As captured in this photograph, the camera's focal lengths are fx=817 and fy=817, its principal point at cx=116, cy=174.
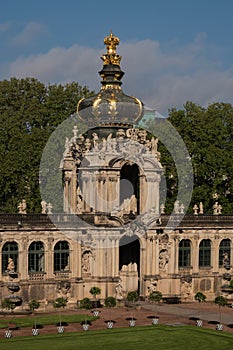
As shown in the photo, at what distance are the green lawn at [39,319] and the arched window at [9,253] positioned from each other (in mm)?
4401

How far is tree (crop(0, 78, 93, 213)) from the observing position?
251 feet

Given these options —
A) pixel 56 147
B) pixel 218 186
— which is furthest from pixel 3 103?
pixel 218 186

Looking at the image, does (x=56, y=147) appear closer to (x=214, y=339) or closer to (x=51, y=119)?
(x=51, y=119)

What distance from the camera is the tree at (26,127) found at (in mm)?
76500

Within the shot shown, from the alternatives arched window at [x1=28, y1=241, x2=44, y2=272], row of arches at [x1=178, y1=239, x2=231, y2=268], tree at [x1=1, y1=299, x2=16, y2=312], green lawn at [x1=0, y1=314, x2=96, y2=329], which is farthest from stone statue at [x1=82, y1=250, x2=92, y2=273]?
row of arches at [x1=178, y1=239, x2=231, y2=268]

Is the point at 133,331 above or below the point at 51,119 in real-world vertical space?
below

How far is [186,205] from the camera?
77.9 metres

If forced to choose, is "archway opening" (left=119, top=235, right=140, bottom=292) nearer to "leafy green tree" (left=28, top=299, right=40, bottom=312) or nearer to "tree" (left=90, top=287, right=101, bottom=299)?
"tree" (left=90, top=287, right=101, bottom=299)

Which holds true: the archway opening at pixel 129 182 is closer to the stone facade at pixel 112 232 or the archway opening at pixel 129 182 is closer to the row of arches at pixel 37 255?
the stone facade at pixel 112 232

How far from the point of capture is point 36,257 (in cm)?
6019

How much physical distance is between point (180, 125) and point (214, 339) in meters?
37.8

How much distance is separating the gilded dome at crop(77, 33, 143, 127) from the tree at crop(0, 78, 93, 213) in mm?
10348

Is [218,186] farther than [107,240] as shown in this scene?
Yes

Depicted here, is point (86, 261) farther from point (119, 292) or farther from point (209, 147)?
point (209, 147)
